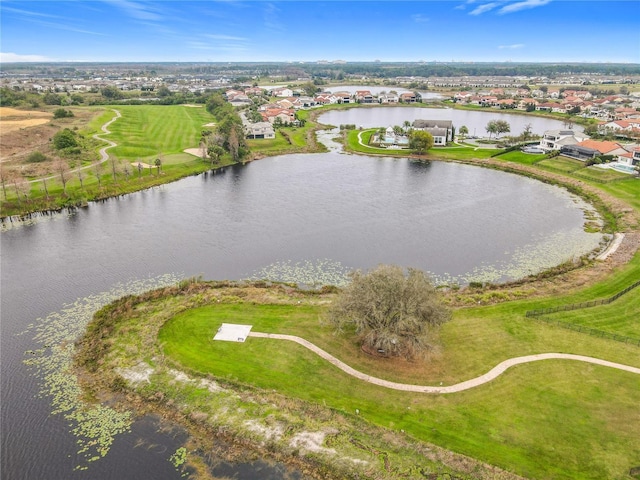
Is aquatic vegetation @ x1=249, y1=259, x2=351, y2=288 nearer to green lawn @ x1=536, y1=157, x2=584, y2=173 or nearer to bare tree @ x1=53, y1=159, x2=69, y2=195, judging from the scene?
bare tree @ x1=53, y1=159, x2=69, y2=195

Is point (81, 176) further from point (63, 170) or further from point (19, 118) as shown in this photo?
point (19, 118)

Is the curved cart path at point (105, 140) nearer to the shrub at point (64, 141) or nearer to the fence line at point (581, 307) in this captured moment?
the shrub at point (64, 141)

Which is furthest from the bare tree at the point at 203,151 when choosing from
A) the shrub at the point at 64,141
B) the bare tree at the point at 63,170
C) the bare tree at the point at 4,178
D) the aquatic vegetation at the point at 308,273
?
the aquatic vegetation at the point at 308,273

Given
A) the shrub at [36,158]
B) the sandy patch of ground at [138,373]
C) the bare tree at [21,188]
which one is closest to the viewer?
the sandy patch of ground at [138,373]

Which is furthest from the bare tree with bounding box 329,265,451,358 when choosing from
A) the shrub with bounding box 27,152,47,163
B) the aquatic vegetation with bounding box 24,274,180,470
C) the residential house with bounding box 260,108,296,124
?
the residential house with bounding box 260,108,296,124

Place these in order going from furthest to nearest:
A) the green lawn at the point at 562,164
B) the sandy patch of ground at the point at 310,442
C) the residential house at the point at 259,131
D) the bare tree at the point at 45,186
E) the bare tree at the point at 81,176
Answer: the residential house at the point at 259,131, the green lawn at the point at 562,164, the bare tree at the point at 81,176, the bare tree at the point at 45,186, the sandy patch of ground at the point at 310,442

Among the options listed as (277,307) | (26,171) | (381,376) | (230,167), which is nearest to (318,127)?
(230,167)

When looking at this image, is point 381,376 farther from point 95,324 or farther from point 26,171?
point 26,171
